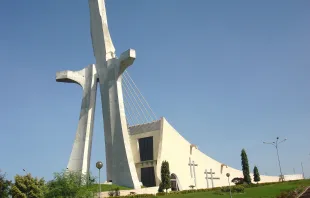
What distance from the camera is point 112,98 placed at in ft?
114

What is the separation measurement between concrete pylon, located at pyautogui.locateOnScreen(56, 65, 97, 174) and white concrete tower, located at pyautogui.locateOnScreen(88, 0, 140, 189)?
104 cm

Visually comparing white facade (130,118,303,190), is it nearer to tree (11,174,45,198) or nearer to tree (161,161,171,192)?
tree (161,161,171,192)

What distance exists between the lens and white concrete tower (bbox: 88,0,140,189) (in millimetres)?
32219

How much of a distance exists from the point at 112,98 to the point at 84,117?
353cm

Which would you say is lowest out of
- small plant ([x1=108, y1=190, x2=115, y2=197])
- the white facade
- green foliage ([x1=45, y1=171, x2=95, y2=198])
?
small plant ([x1=108, y1=190, x2=115, y2=197])

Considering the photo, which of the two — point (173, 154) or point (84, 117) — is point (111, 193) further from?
point (173, 154)

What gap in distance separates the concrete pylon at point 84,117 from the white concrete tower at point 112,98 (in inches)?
40.9

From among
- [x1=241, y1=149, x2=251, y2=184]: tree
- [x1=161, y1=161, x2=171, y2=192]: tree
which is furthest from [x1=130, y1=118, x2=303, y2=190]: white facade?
[x1=241, y1=149, x2=251, y2=184]: tree

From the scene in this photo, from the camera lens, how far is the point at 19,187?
2758 centimetres

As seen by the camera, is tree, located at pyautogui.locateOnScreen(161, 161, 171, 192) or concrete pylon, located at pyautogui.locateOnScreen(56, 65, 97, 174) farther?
concrete pylon, located at pyautogui.locateOnScreen(56, 65, 97, 174)

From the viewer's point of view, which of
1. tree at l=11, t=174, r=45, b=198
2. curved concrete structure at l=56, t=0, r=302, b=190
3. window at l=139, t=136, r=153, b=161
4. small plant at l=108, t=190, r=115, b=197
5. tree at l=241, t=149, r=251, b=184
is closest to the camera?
tree at l=11, t=174, r=45, b=198

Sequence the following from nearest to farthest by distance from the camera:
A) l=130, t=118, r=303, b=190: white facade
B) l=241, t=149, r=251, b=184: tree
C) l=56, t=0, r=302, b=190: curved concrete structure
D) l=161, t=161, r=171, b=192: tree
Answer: l=161, t=161, r=171, b=192: tree
l=56, t=0, r=302, b=190: curved concrete structure
l=241, t=149, r=251, b=184: tree
l=130, t=118, r=303, b=190: white facade

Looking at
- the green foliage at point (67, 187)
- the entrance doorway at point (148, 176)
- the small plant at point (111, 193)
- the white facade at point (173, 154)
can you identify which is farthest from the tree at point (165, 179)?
the green foliage at point (67, 187)

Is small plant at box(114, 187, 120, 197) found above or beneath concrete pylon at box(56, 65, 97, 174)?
beneath
